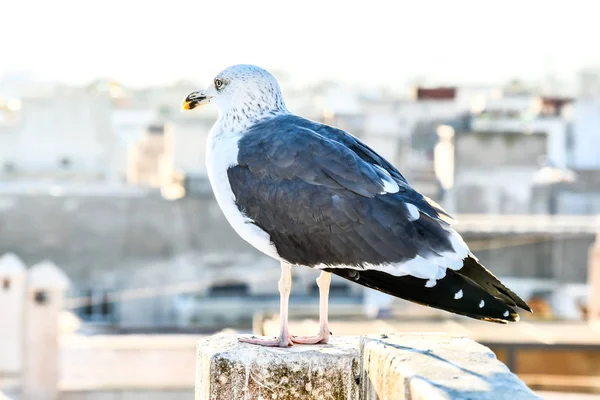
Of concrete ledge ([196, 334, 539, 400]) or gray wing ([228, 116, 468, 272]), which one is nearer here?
concrete ledge ([196, 334, 539, 400])

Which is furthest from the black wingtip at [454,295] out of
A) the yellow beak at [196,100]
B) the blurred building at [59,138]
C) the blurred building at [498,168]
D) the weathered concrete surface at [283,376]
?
the blurred building at [59,138]

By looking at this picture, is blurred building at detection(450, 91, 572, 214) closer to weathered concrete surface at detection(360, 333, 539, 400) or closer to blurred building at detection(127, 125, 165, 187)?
blurred building at detection(127, 125, 165, 187)

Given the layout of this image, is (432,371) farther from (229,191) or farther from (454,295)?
(229,191)

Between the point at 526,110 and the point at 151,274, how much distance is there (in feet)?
42.5

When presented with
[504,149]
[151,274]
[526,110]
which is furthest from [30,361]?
[526,110]

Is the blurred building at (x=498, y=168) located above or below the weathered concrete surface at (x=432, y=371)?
above

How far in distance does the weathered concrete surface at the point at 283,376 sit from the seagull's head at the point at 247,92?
3.08 ft

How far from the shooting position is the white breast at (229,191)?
362cm

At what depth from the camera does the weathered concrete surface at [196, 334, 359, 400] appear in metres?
3.28

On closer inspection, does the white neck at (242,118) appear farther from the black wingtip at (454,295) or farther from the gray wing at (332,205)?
the black wingtip at (454,295)

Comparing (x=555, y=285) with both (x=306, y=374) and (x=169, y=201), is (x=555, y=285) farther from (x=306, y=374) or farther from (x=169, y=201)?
(x=306, y=374)

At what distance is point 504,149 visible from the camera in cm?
2277

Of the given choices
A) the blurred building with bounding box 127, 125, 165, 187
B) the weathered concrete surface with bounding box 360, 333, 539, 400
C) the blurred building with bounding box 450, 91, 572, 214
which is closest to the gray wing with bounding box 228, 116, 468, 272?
the weathered concrete surface with bounding box 360, 333, 539, 400

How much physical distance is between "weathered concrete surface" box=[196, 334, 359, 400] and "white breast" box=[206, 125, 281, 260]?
42cm
